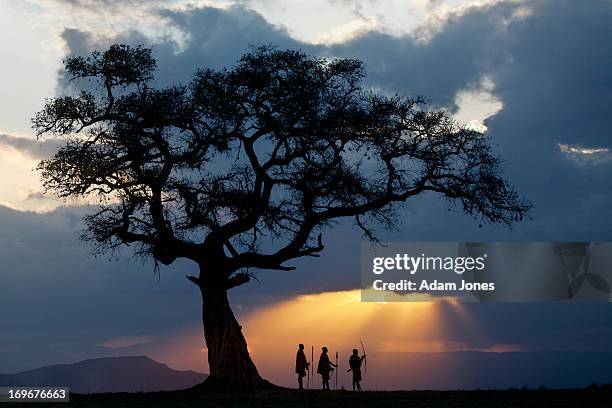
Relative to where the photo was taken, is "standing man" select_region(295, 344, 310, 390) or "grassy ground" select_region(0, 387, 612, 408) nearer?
"grassy ground" select_region(0, 387, 612, 408)

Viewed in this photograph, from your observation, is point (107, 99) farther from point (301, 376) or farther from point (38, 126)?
point (301, 376)

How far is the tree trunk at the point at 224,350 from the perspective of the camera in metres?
38.2

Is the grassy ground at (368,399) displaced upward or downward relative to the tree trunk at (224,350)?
downward

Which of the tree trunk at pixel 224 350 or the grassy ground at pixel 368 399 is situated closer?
the grassy ground at pixel 368 399

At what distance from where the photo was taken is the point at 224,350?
126ft

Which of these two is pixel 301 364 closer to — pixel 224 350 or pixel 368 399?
pixel 224 350

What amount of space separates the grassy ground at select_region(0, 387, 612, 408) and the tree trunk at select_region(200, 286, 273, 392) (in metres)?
1.50

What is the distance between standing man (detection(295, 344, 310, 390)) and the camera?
39125mm

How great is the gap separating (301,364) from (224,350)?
3351 millimetres

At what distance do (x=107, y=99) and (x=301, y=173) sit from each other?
841 cm

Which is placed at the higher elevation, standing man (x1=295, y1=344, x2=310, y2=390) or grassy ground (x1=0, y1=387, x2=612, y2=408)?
standing man (x1=295, y1=344, x2=310, y2=390)

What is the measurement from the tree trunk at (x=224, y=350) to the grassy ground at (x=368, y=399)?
1501mm

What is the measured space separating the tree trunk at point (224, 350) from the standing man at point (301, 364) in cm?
135

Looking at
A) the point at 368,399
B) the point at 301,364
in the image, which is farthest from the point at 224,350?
the point at 368,399
